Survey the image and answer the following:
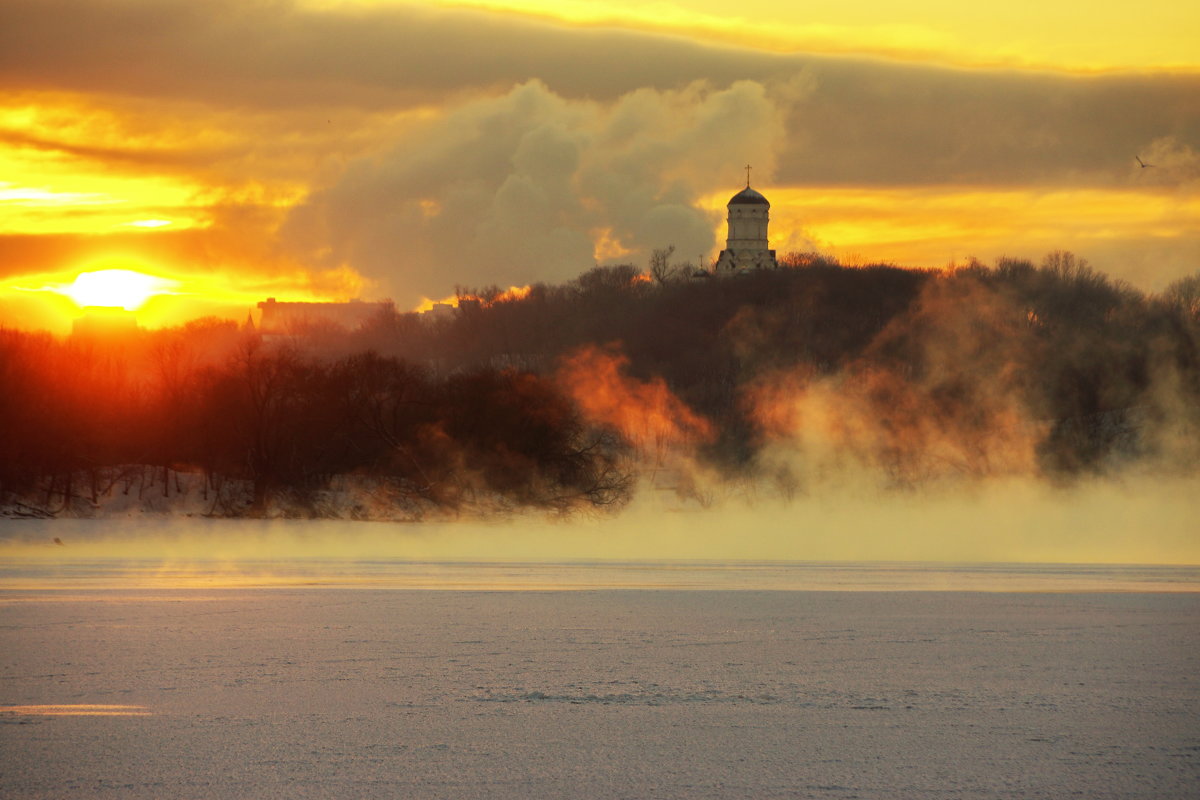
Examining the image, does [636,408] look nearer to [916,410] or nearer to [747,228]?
[916,410]

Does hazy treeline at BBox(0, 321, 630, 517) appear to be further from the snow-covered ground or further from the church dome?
the church dome

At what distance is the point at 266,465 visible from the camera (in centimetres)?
4869

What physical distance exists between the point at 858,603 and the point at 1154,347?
65235mm

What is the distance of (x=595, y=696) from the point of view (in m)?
11.3

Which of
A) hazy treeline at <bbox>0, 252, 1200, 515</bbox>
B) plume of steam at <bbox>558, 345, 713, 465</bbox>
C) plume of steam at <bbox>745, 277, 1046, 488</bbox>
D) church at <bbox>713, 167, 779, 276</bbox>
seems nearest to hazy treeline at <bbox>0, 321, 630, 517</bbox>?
hazy treeline at <bbox>0, 252, 1200, 515</bbox>

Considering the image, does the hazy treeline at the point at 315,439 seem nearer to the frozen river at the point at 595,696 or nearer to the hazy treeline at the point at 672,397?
the hazy treeline at the point at 672,397

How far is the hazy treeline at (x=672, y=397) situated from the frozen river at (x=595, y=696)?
1205 inches

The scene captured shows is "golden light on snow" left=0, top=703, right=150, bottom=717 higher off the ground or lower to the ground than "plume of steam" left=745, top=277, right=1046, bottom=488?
lower

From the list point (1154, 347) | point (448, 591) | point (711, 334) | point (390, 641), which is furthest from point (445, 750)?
point (711, 334)

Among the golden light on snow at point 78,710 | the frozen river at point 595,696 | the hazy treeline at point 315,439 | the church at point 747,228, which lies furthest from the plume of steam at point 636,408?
the church at point 747,228

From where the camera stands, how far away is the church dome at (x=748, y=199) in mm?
171250

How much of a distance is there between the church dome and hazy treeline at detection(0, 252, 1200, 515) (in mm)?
54898

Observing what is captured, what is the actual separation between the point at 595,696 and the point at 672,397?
2776 inches

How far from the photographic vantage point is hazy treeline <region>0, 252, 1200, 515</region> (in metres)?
49.4
